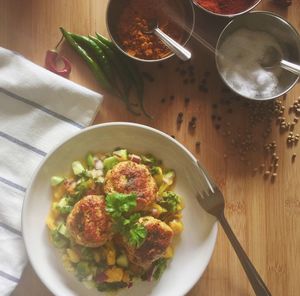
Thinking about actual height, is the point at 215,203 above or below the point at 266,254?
above

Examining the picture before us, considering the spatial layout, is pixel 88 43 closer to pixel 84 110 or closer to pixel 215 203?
pixel 84 110

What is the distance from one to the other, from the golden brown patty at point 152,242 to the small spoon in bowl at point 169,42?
0.54m

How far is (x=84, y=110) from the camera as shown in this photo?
70.1 inches

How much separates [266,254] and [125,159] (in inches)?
24.4

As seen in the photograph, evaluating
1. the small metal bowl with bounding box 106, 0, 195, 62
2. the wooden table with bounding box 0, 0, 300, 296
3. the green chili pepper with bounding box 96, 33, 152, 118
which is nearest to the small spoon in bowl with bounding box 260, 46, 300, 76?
the wooden table with bounding box 0, 0, 300, 296

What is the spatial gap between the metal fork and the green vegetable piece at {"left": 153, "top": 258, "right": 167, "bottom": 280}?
234 mm

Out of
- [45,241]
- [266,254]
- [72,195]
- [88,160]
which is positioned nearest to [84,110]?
[88,160]

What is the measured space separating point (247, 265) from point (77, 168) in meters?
0.65

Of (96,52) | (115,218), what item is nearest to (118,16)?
(96,52)

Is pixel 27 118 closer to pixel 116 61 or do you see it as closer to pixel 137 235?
pixel 116 61

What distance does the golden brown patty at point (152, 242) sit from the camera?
1.58 meters

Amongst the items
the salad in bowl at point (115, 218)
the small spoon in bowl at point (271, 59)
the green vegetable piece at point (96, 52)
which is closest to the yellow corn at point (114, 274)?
the salad in bowl at point (115, 218)

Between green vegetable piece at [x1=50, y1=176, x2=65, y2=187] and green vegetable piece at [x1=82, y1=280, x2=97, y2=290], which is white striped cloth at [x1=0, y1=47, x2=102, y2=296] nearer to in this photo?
green vegetable piece at [x1=50, y1=176, x2=65, y2=187]

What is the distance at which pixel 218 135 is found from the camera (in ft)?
6.09
